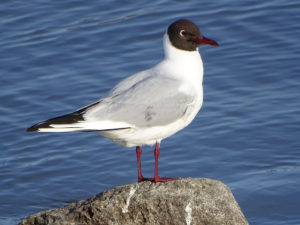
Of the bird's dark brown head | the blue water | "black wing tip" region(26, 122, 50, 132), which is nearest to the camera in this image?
"black wing tip" region(26, 122, 50, 132)

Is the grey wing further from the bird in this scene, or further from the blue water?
the blue water

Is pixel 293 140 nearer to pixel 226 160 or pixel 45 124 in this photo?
pixel 226 160

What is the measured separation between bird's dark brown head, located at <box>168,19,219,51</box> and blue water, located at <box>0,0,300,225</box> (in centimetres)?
245

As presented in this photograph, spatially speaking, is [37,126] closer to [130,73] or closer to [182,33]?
[182,33]

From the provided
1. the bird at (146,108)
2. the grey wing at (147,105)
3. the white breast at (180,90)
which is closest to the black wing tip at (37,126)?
the bird at (146,108)

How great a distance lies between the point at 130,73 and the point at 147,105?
4974 millimetres

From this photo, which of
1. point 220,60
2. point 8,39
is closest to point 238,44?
point 220,60

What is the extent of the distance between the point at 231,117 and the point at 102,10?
5183mm

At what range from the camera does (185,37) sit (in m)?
8.40

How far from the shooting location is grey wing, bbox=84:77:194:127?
25.9ft

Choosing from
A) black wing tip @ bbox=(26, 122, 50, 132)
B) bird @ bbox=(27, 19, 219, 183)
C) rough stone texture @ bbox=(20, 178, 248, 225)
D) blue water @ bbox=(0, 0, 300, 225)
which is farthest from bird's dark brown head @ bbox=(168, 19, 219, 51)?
blue water @ bbox=(0, 0, 300, 225)

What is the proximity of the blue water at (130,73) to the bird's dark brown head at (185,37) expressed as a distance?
2455 mm

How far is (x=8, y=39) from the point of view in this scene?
1486 centimetres

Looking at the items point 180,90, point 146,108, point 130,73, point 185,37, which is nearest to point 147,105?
point 146,108
